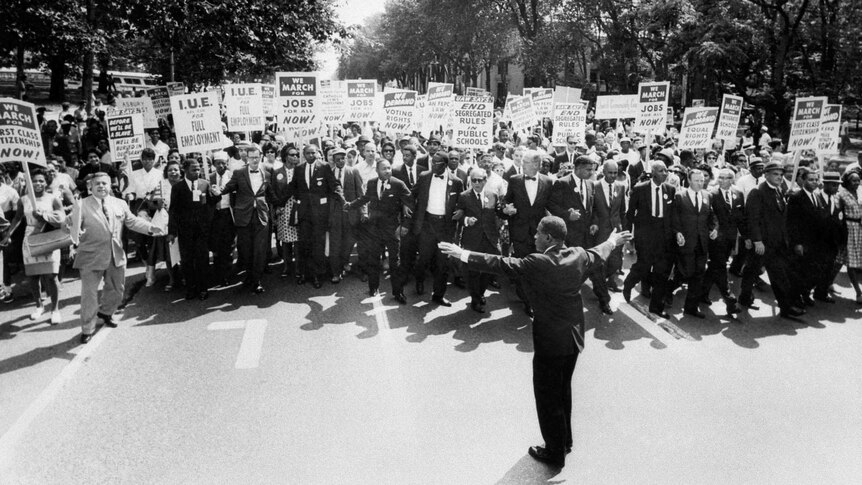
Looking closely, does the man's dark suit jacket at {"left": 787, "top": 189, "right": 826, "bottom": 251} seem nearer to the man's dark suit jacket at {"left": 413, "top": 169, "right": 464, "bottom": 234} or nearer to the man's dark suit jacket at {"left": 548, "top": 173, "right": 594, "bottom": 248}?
the man's dark suit jacket at {"left": 548, "top": 173, "right": 594, "bottom": 248}

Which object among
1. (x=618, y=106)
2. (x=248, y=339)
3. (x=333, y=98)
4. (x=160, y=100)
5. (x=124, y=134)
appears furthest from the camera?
(x=618, y=106)

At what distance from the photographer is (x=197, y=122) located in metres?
10.6

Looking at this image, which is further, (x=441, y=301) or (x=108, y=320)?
(x=441, y=301)

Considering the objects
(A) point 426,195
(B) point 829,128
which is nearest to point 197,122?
(A) point 426,195

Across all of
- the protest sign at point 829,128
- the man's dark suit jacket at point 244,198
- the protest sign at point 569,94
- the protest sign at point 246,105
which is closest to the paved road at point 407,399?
the man's dark suit jacket at point 244,198

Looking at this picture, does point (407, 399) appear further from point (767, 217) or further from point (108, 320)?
point (767, 217)

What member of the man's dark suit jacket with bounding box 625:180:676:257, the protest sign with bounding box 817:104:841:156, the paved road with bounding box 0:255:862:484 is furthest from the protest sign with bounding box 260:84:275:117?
the protest sign with bounding box 817:104:841:156

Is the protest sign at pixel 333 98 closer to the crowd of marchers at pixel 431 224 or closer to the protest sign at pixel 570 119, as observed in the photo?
the crowd of marchers at pixel 431 224

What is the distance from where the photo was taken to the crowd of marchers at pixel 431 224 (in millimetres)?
8555

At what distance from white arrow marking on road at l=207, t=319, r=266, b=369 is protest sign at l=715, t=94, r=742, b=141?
10170 millimetres

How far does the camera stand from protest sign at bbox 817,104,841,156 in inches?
450

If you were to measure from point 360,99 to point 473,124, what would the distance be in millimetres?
3463

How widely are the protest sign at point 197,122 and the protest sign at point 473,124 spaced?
400 centimetres

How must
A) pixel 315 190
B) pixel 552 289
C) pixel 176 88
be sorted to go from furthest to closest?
pixel 176 88 → pixel 315 190 → pixel 552 289
